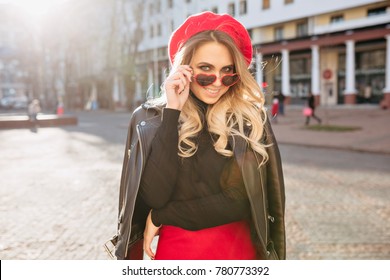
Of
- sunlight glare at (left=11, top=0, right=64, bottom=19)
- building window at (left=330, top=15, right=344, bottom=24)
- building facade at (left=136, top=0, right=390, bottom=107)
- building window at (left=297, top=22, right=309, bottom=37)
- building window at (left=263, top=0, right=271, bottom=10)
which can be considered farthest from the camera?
building window at (left=263, top=0, right=271, bottom=10)

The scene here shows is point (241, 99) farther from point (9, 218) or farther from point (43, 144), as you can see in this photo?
point (43, 144)

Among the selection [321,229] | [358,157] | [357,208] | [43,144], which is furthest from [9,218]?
[43,144]

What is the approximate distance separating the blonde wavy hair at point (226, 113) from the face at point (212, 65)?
20 millimetres

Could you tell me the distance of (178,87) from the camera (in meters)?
1.67

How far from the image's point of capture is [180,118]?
1.78m

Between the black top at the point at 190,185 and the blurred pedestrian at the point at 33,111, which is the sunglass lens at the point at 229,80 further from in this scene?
the blurred pedestrian at the point at 33,111

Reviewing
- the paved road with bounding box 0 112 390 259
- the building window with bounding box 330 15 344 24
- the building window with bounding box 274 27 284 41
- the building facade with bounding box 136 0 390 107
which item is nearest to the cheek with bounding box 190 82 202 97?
the paved road with bounding box 0 112 390 259

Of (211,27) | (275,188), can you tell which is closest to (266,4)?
(211,27)

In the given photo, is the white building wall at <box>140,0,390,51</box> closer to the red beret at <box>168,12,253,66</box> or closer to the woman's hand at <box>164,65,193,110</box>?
the red beret at <box>168,12,253,66</box>

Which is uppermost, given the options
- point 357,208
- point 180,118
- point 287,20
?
point 287,20

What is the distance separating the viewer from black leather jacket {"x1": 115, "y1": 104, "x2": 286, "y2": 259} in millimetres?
1686

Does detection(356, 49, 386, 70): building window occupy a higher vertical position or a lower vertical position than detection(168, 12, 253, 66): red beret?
higher

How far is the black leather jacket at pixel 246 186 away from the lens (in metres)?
1.69
